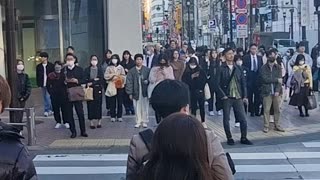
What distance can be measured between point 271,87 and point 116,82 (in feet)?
13.2

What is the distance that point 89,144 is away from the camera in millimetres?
12312

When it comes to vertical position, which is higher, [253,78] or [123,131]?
[253,78]

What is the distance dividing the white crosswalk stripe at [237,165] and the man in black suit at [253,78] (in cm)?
482

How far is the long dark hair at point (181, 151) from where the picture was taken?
2664 millimetres

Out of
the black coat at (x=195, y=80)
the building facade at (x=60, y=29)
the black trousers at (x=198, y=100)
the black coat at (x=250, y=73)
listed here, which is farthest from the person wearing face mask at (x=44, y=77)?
the building facade at (x=60, y=29)

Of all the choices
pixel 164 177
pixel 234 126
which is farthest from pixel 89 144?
pixel 164 177

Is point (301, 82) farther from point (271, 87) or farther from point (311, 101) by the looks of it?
point (271, 87)

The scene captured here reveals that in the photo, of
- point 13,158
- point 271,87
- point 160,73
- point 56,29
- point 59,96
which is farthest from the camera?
point 56,29

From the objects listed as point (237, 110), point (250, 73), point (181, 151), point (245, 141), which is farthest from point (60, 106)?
point (181, 151)

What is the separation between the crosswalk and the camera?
9406 millimetres

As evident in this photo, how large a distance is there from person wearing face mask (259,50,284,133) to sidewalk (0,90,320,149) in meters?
0.45

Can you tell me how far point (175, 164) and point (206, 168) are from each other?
140 mm

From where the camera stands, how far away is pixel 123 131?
1394cm

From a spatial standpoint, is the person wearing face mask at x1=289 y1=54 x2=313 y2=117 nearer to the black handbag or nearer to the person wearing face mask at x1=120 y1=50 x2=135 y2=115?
the black handbag
